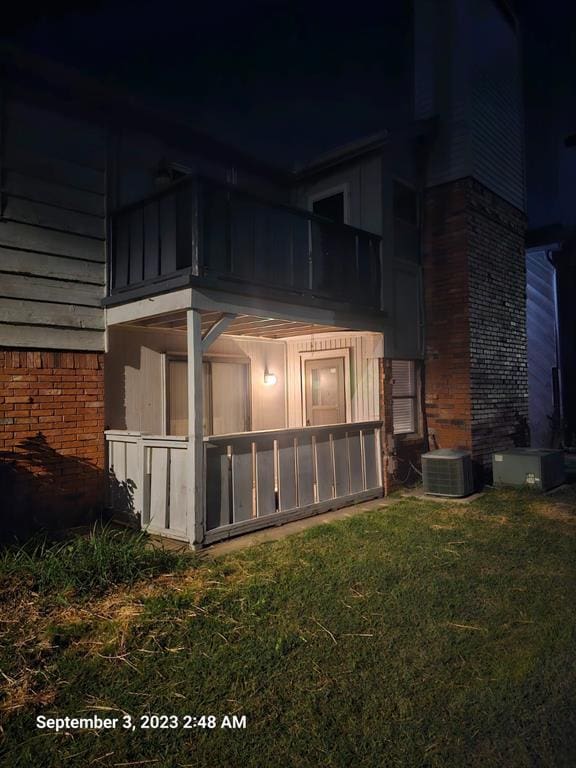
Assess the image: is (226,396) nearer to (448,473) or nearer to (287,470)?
(287,470)

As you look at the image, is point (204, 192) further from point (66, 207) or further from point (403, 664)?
point (403, 664)

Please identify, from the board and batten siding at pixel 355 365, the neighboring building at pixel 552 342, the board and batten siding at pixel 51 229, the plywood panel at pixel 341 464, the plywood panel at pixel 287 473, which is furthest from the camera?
the neighboring building at pixel 552 342

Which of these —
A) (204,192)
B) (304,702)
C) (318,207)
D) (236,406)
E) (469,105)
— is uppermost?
(469,105)

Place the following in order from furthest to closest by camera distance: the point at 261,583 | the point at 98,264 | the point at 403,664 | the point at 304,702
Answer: the point at 98,264, the point at 261,583, the point at 403,664, the point at 304,702

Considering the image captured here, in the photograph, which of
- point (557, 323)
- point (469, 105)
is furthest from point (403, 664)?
point (557, 323)

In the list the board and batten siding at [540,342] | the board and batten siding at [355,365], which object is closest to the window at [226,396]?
the board and batten siding at [355,365]

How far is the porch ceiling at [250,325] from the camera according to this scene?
6.90 meters

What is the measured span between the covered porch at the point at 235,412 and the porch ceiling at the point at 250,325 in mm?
30

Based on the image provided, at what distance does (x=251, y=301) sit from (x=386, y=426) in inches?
137

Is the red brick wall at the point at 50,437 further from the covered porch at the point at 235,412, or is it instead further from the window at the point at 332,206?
the window at the point at 332,206

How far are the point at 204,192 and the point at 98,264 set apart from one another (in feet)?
6.69

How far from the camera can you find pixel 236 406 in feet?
29.8

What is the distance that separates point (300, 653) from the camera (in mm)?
3383

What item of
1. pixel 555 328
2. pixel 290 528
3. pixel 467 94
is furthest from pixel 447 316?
pixel 555 328
